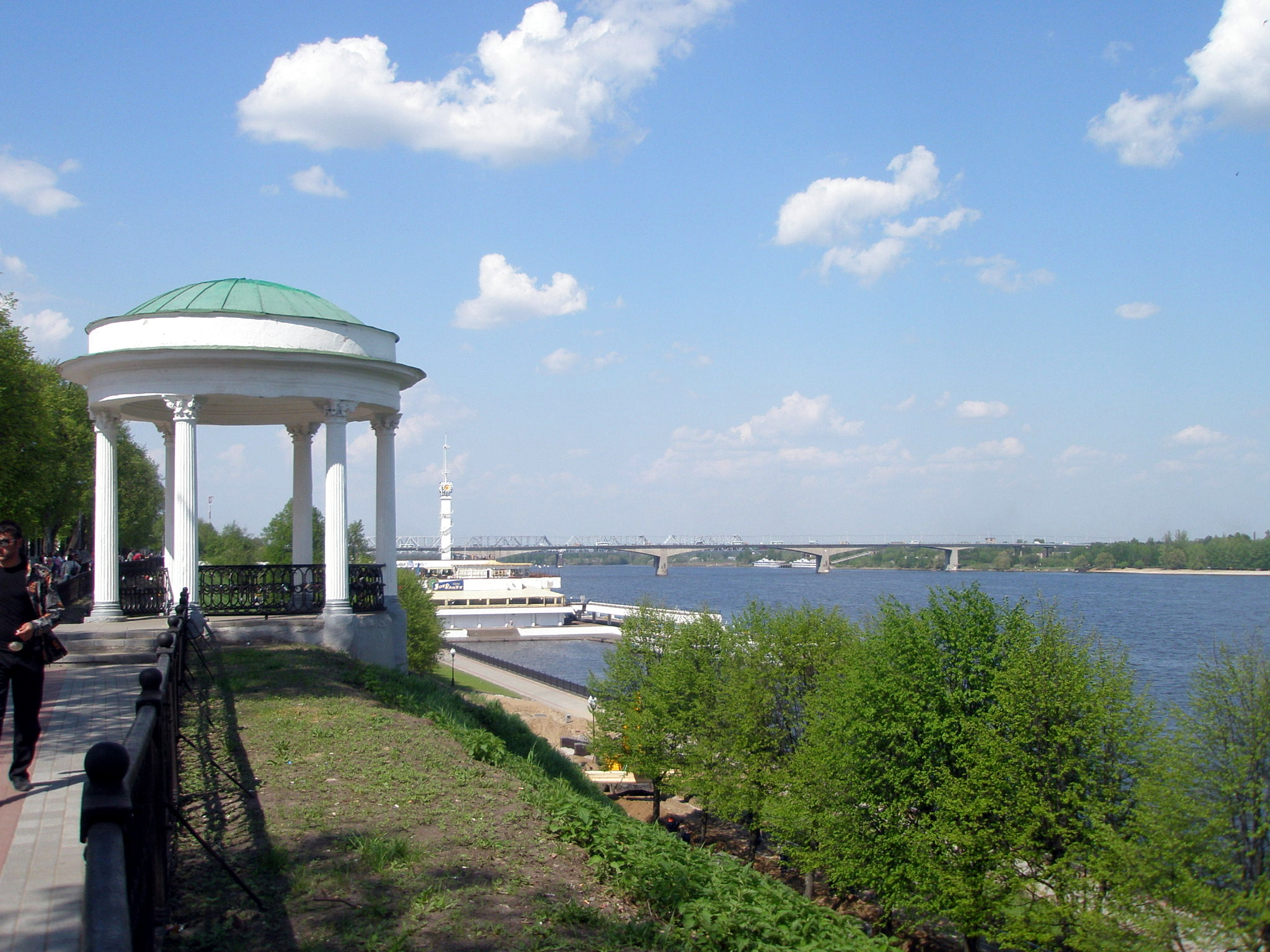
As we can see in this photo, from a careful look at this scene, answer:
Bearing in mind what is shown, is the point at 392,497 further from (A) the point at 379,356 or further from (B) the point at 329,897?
(B) the point at 329,897

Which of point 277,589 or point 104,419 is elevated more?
point 104,419

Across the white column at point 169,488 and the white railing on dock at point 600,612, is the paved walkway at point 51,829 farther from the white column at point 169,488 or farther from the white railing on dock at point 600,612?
the white railing on dock at point 600,612

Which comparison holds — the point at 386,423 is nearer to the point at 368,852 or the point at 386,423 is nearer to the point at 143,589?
the point at 143,589

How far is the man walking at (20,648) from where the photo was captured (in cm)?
812

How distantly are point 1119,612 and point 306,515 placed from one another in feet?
281

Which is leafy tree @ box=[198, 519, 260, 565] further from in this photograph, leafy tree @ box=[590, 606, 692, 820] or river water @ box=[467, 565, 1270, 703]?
leafy tree @ box=[590, 606, 692, 820]

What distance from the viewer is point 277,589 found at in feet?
70.5

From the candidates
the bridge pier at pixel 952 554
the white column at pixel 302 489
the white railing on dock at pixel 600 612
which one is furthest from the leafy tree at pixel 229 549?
the bridge pier at pixel 952 554

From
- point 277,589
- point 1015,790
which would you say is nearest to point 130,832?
point 277,589

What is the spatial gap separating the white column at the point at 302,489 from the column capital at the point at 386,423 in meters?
3.69

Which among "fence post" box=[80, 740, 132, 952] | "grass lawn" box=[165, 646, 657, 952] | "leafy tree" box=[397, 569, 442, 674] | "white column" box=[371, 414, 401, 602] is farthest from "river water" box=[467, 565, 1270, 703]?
"fence post" box=[80, 740, 132, 952]

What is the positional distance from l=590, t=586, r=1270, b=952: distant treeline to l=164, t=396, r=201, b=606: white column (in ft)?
58.8

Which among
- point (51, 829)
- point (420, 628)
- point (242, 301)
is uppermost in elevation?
point (242, 301)

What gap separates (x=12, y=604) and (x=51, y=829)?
1923mm
